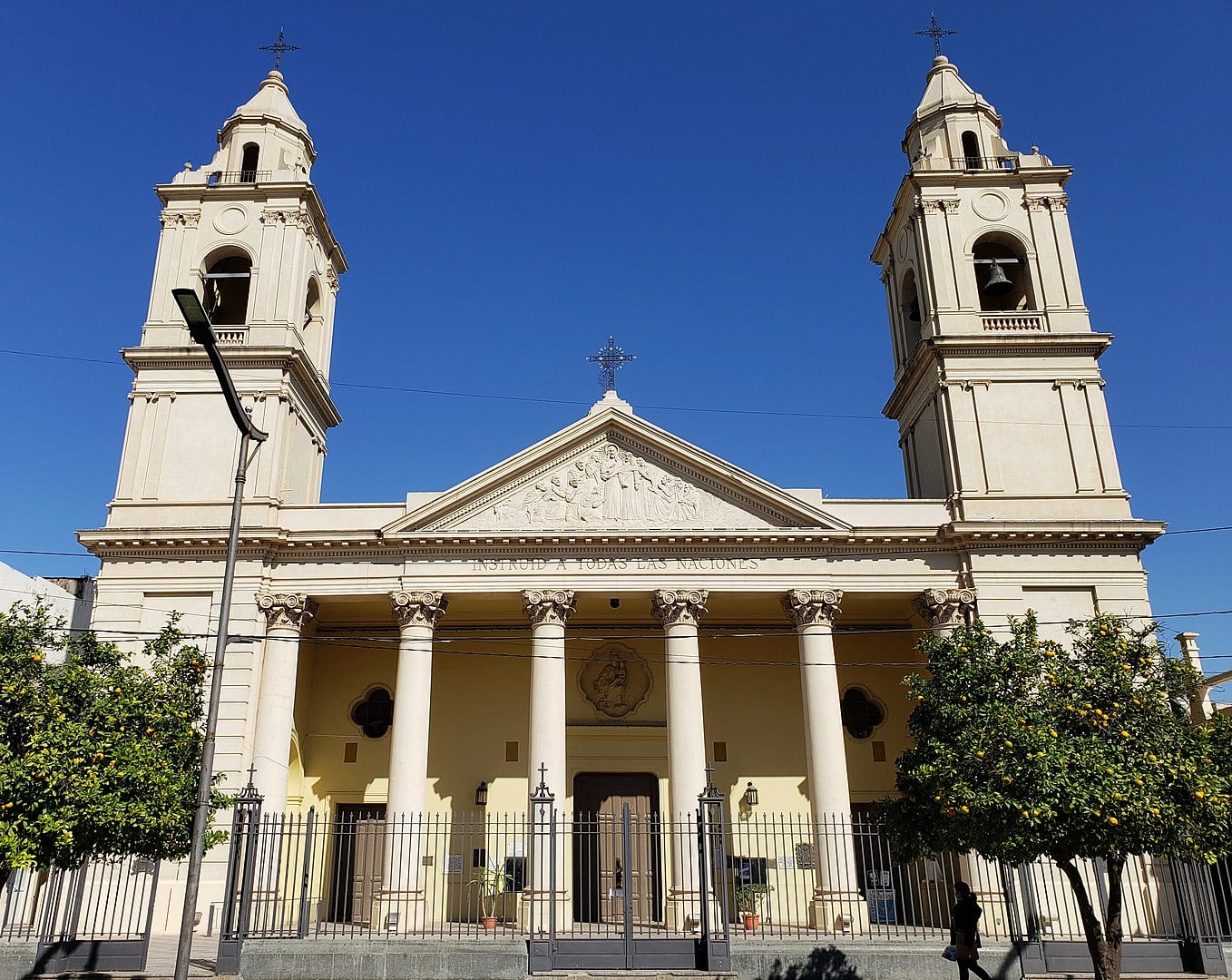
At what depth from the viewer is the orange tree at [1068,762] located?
44.3 feet

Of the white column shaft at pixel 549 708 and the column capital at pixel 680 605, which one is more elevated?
the column capital at pixel 680 605

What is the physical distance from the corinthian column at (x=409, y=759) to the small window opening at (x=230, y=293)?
38.0ft

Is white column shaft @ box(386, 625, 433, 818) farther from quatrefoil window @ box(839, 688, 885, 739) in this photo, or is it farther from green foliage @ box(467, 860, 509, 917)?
quatrefoil window @ box(839, 688, 885, 739)

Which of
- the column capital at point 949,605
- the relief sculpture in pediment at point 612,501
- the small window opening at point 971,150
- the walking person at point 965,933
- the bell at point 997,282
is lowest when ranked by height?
the walking person at point 965,933

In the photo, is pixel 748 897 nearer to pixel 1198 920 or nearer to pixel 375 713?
pixel 1198 920

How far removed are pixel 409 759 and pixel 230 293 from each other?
16097 mm

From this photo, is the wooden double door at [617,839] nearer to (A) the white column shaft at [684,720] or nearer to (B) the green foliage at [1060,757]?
(A) the white column shaft at [684,720]

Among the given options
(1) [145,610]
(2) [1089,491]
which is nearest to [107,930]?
(1) [145,610]

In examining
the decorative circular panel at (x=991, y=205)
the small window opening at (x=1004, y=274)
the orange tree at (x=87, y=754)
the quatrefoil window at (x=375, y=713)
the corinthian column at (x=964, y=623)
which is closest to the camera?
the orange tree at (x=87, y=754)

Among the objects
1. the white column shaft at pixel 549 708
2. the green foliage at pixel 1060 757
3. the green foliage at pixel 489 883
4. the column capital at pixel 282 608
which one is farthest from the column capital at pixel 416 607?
the green foliage at pixel 1060 757

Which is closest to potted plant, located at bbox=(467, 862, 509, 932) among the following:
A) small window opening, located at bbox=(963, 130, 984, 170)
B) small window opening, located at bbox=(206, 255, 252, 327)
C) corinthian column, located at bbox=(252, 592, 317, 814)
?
corinthian column, located at bbox=(252, 592, 317, 814)

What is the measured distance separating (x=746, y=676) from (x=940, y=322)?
36.7 feet

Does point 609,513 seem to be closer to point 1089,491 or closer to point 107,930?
point 1089,491

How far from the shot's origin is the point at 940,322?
92.7 feet
